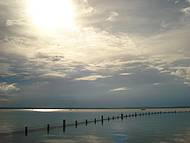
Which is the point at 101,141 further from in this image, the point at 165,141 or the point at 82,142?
the point at 165,141

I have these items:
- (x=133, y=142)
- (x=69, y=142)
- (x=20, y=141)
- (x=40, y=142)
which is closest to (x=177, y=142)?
(x=133, y=142)

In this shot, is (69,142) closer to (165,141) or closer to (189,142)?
→ (165,141)

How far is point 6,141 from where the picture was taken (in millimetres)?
44531

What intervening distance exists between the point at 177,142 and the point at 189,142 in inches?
55.8

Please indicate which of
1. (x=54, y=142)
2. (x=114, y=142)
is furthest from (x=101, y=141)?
(x=54, y=142)

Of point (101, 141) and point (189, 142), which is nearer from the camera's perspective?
point (189, 142)

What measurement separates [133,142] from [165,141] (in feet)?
13.4

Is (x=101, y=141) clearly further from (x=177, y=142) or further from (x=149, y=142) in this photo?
(x=177, y=142)

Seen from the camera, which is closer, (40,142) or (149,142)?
(149,142)

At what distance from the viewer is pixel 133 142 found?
4041 cm

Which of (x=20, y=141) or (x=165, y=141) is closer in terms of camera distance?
(x=165, y=141)

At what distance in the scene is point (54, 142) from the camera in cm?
4250

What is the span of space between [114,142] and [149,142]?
169 inches

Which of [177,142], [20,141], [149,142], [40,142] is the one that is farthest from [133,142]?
[20,141]
